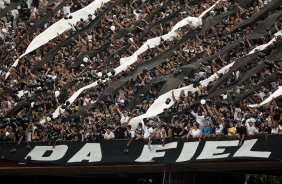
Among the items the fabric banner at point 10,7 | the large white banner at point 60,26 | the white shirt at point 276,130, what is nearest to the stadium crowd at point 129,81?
the white shirt at point 276,130

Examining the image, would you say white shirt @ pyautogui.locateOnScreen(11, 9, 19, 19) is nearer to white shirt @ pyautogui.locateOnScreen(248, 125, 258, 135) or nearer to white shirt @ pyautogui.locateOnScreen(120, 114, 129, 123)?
white shirt @ pyautogui.locateOnScreen(120, 114, 129, 123)

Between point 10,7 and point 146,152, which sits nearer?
point 146,152

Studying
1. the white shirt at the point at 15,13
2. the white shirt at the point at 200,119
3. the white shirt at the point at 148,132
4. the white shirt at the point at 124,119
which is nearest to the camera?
the white shirt at the point at 200,119

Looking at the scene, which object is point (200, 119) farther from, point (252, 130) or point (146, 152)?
point (252, 130)

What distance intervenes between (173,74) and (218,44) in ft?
6.11

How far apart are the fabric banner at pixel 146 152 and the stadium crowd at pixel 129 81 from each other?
292 millimetres

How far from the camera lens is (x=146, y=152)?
94.1ft

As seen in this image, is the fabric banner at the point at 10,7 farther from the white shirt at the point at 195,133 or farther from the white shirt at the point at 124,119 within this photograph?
the white shirt at the point at 195,133

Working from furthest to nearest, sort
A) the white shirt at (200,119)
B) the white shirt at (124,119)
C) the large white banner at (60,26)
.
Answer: the large white banner at (60,26) → the white shirt at (124,119) → the white shirt at (200,119)

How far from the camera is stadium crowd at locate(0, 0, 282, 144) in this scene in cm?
2850

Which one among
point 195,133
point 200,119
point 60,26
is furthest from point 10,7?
point 195,133

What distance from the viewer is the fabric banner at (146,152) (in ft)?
84.8

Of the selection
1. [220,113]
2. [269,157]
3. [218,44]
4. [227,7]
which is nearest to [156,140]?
[220,113]

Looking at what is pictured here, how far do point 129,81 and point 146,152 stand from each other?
6.00 metres
